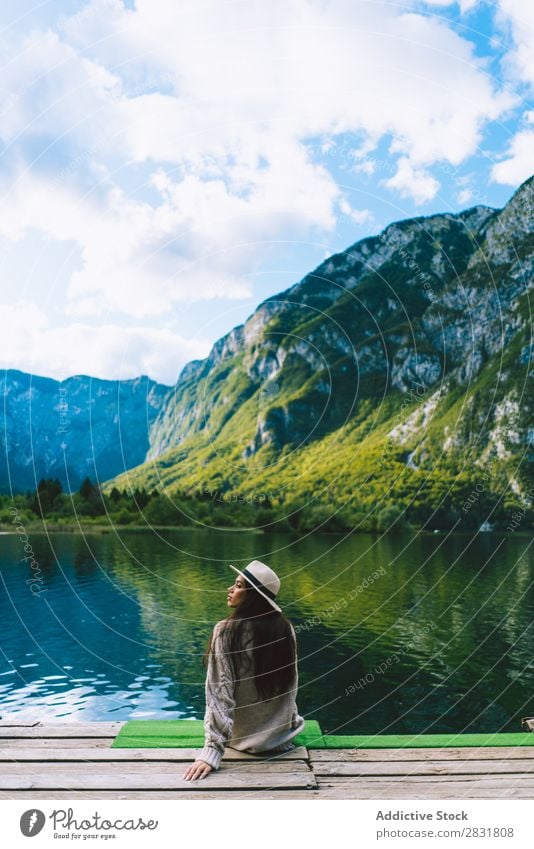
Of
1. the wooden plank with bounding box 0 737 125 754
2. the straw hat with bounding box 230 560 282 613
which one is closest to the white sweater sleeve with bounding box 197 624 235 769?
the straw hat with bounding box 230 560 282 613

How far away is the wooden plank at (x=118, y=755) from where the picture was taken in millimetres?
6957

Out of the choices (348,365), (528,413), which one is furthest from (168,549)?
(348,365)

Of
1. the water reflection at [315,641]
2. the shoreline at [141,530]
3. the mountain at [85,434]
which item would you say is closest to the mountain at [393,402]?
the shoreline at [141,530]

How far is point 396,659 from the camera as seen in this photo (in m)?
26.1

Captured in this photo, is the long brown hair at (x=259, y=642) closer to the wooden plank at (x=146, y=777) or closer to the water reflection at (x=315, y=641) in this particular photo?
the wooden plank at (x=146, y=777)

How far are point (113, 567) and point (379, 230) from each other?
4826cm

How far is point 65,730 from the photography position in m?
8.20

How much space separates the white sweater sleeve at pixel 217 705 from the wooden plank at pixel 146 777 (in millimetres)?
193

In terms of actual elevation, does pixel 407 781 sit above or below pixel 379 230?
below

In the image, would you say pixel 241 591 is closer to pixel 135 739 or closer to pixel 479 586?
pixel 135 739

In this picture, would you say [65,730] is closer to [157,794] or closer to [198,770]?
[198,770]

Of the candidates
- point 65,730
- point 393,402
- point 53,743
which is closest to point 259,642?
point 53,743

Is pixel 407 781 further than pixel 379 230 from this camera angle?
No

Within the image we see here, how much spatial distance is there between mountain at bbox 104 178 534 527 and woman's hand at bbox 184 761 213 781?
98.6 m
